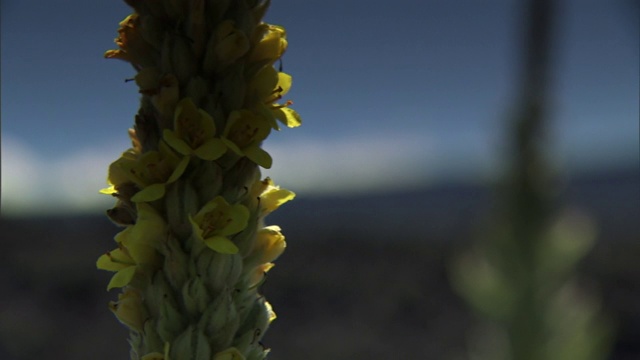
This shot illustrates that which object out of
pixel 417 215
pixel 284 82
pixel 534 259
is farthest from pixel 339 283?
pixel 534 259

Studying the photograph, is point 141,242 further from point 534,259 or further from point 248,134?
point 534,259

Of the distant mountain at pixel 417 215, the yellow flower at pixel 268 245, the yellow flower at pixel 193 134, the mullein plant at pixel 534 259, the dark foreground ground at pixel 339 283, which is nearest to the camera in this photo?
the mullein plant at pixel 534 259

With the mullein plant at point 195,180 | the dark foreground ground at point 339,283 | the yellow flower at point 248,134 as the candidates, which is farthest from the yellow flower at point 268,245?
the dark foreground ground at point 339,283

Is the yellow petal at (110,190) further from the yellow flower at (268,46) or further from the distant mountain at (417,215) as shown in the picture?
the distant mountain at (417,215)

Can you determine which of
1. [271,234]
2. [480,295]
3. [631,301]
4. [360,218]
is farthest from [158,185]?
[360,218]

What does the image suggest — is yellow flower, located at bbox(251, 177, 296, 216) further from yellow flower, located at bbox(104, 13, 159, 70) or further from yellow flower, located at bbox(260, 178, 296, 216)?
yellow flower, located at bbox(104, 13, 159, 70)

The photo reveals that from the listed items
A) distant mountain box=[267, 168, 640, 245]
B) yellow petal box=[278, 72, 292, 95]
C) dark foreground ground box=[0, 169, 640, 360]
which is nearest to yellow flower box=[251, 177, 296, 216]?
yellow petal box=[278, 72, 292, 95]

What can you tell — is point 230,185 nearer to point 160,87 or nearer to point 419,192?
point 160,87
